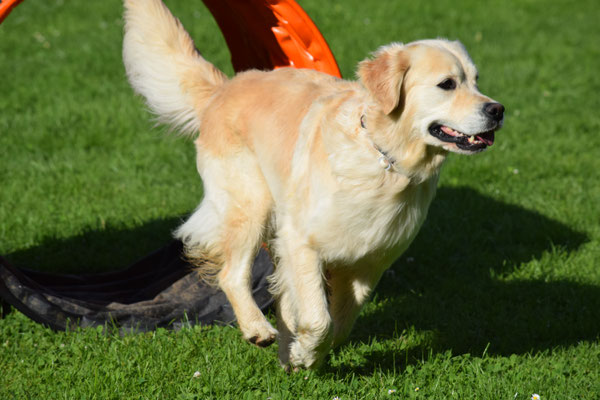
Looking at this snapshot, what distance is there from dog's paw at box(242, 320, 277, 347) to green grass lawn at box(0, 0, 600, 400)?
→ 0.51 feet

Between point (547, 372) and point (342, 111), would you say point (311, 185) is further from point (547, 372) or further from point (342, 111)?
point (547, 372)

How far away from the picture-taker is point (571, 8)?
1250 cm

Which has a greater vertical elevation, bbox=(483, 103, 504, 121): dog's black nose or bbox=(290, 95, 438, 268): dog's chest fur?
bbox=(483, 103, 504, 121): dog's black nose

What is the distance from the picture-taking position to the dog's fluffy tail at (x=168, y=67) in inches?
185

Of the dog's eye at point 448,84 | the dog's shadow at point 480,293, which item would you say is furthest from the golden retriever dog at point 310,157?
the dog's shadow at point 480,293

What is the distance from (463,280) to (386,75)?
2.25 m

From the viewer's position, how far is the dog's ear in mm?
3445

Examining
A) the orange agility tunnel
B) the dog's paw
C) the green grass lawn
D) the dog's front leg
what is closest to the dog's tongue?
the dog's front leg

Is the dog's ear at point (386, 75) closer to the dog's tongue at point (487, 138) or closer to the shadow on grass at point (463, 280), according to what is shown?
the dog's tongue at point (487, 138)

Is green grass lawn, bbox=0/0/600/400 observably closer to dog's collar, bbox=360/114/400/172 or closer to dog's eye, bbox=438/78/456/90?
dog's collar, bbox=360/114/400/172

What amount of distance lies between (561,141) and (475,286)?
3075mm

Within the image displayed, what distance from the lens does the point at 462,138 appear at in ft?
11.4

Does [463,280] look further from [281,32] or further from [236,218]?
[281,32]

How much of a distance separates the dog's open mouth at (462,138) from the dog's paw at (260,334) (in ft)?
4.59
